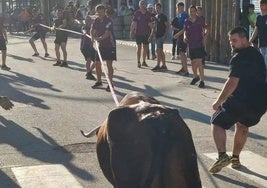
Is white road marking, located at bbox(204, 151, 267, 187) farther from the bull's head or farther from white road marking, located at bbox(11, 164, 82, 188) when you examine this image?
the bull's head

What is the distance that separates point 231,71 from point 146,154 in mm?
3228

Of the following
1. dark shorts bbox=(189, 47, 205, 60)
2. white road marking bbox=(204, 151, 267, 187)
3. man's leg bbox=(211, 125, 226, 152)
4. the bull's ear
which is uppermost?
the bull's ear

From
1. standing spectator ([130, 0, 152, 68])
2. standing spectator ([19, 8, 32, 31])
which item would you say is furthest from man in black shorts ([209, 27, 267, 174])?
standing spectator ([19, 8, 32, 31])

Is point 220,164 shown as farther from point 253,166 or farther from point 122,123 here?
point 122,123

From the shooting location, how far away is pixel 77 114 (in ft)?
32.6

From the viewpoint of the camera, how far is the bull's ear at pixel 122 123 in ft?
11.8

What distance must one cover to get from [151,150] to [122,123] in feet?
1.16

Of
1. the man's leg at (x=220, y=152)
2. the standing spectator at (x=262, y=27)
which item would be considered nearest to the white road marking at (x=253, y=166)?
the man's leg at (x=220, y=152)

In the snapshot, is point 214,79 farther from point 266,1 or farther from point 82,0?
point 82,0

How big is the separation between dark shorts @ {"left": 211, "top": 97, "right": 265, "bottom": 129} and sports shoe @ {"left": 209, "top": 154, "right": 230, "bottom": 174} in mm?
372

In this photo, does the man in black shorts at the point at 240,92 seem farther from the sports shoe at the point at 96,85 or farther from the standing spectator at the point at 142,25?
the standing spectator at the point at 142,25

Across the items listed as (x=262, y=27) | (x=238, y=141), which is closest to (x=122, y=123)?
(x=238, y=141)

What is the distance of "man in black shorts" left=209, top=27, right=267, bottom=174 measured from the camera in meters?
6.36

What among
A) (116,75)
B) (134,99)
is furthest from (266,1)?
(134,99)
